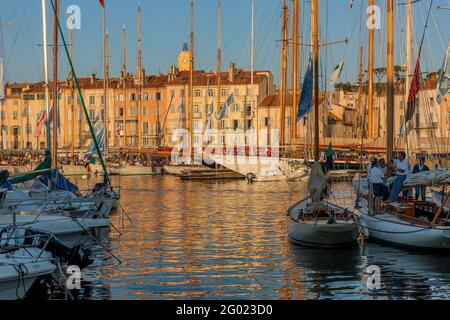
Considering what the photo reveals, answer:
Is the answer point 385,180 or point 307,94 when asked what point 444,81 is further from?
point 385,180

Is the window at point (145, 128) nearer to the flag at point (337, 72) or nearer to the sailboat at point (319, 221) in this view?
the flag at point (337, 72)

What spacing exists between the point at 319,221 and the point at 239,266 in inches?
151

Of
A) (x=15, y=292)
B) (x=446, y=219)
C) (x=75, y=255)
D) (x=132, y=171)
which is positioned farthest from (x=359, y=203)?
(x=132, y=171)

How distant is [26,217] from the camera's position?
24.0m

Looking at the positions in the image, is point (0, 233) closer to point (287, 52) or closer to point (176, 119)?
point (287, 52)

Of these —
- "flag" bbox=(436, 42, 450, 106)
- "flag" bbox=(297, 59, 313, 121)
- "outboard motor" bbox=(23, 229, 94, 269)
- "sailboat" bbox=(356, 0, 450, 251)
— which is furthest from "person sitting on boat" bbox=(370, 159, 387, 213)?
"outboard motor" bbox=(23, 229, 94, 269)

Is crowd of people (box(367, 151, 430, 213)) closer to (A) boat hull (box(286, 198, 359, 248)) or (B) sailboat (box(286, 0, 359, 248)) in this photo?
(B) sailboat (box(286, 0, 359, 248))

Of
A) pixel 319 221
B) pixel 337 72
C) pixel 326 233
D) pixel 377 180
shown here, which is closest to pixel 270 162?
pixel 337 72

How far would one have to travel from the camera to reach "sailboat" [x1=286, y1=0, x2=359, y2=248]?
79.7 feet

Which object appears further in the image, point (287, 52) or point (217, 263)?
point (287, 52)

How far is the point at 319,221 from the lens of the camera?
81.8ft

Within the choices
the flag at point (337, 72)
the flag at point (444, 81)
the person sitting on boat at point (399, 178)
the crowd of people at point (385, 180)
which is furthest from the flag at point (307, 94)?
the flag at point (337, 72)

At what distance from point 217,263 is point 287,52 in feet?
137

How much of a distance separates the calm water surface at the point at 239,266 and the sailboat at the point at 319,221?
387 millimetres
